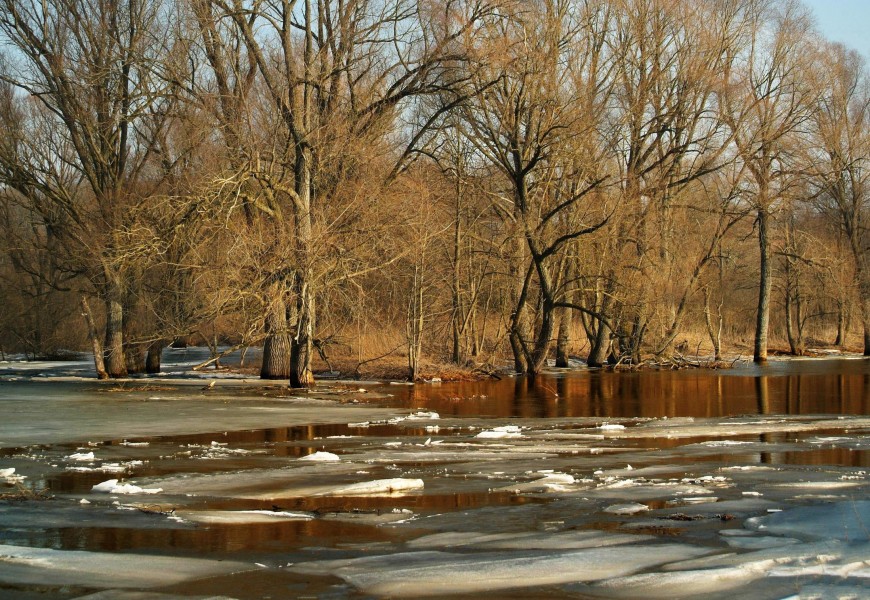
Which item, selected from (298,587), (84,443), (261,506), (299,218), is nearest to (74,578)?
(298,587)

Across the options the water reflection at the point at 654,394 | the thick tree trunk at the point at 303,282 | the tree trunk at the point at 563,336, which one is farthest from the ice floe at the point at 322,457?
the tree trunk at the point at 563,336

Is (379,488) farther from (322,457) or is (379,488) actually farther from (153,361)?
(153,361)

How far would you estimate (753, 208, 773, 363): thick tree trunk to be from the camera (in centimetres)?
3834

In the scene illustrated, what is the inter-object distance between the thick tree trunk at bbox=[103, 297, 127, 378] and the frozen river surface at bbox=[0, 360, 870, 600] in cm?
1055

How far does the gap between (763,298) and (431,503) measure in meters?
32.9

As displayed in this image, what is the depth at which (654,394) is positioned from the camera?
23.4 metres

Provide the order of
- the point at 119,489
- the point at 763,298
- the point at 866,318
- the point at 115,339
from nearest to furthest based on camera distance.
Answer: the point at 119,489 → the point at 115,339 → the point at 763,298 → the point at 866,318

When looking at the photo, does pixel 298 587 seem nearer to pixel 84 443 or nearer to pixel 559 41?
pixel 84 443

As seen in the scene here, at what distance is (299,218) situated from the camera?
76.9 feet

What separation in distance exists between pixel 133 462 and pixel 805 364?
1188 inches

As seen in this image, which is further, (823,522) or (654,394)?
(654,394)

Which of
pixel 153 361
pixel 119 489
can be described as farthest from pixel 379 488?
pixel 153 361

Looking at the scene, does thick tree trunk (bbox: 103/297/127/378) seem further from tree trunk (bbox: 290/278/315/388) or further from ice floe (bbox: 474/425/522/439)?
ice floe (bbox: 474/425/522/439)

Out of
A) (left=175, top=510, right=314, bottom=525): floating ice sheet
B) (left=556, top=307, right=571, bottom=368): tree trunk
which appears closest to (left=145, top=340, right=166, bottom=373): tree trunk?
(left=556, top=307, right=571, bottom=368): tree trunk
